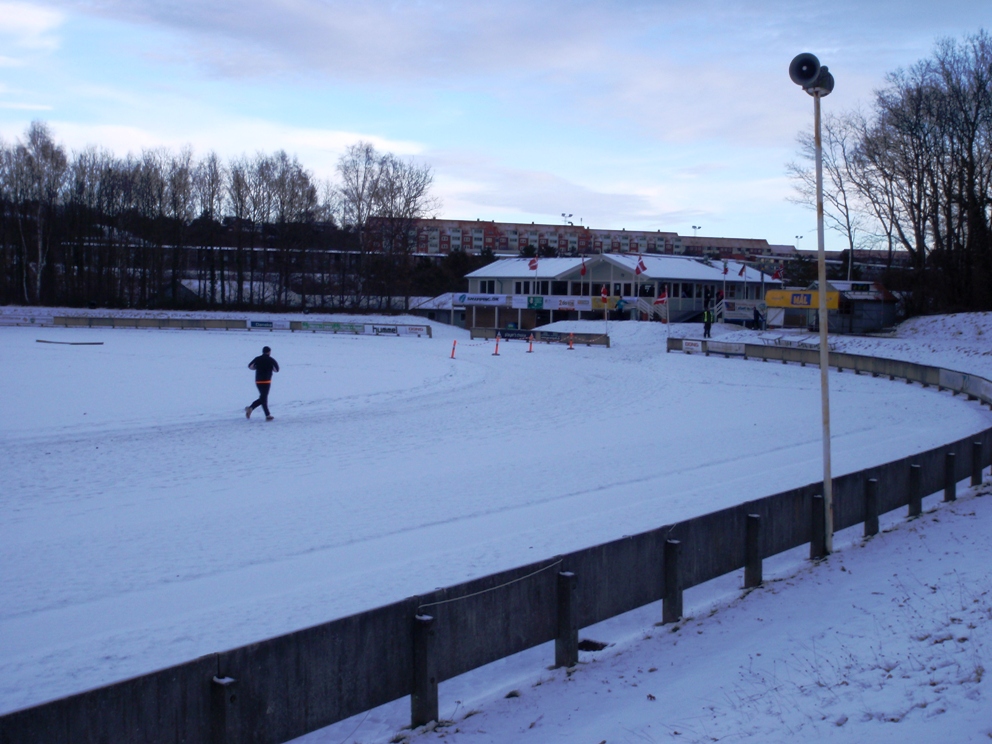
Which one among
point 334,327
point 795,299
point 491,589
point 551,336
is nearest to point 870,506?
point 491,589

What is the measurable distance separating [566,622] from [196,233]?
87.1 metres

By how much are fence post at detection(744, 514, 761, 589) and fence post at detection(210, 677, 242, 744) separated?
5165 millimetres

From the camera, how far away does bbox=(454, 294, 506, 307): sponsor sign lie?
72250 millimetres

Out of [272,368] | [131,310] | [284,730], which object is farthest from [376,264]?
[284,730]

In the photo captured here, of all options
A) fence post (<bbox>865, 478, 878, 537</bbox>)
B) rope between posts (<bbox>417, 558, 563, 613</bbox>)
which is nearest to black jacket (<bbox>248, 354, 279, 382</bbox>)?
fence post (<bbox>865, 478, 878, 537</bbox>)

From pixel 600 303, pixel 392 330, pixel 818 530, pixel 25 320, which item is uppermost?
pixel 600 303

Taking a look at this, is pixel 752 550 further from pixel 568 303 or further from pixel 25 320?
pixel 25 320

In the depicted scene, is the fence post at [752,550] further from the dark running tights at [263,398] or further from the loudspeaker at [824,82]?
the dark running tights at [263,398]

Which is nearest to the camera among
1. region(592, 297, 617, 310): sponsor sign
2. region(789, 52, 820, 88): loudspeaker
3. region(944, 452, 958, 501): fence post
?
region(789, 52, 820, 88): loudspeaker

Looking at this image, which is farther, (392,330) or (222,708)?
(392,330)

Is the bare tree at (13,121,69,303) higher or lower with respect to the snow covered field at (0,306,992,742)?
higher

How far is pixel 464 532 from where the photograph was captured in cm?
1033

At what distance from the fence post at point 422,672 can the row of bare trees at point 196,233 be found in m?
78.5

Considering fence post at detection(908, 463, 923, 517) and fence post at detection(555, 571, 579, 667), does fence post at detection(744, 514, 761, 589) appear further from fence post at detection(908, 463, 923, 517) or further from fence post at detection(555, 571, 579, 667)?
fence post at detection(908, 463, 923, 517)
